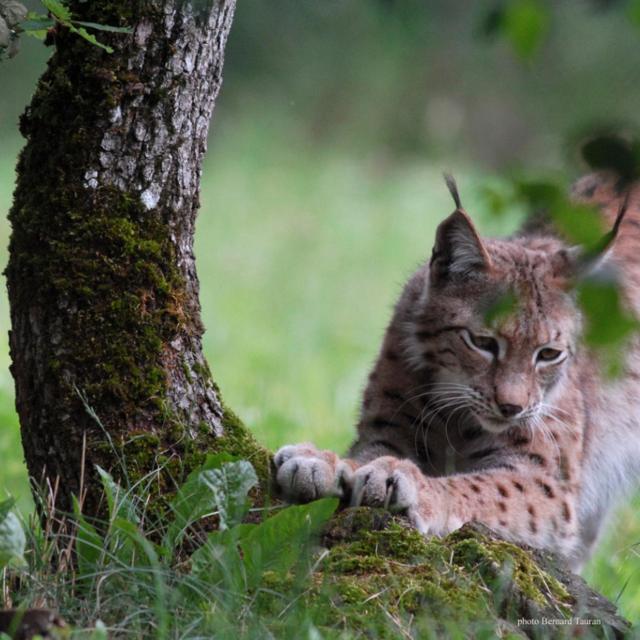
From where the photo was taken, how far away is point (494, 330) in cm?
397

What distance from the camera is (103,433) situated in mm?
3123

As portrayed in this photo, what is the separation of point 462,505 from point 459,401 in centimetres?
50

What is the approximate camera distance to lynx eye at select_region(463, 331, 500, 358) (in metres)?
3.99

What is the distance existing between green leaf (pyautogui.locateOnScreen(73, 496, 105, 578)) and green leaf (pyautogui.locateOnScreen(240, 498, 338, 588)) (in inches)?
13.4

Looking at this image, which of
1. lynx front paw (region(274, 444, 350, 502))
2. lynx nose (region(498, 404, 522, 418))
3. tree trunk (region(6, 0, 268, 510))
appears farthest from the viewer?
lynx nose (region(498, 404, 522, 418))

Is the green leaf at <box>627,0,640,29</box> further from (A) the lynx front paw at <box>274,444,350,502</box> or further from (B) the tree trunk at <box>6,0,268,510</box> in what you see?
(A) the lynx front paw at <box>274,444,350,502</box>

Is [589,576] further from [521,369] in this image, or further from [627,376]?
[521,369]

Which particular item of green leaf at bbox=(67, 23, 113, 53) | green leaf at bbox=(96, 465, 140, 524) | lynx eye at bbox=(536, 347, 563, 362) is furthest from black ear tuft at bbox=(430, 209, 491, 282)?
green leaf at bbox=(96, 465, 140, 524)

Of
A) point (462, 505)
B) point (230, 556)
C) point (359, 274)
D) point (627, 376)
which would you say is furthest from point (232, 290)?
point (230, 556)

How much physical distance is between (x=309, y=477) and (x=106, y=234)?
860mm

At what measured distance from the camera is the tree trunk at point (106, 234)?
10.1 ft

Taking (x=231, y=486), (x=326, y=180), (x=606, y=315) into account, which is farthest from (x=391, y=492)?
(x=326, y=180)

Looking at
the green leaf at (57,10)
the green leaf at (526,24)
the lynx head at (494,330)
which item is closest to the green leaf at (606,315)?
the green leaf at (526,24)

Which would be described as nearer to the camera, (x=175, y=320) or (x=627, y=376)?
(x=175, y=320)
